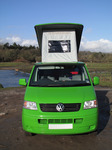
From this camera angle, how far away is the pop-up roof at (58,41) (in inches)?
264

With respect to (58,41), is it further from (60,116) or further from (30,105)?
(60,116)

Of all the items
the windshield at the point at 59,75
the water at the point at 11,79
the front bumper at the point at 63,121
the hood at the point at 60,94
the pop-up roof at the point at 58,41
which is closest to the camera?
the front bumper at the point at 63,121

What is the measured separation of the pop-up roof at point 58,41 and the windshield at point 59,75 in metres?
1.12

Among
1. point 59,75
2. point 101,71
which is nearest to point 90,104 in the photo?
point 59,75

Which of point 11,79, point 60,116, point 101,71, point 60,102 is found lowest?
point 101,71

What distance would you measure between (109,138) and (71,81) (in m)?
1.71

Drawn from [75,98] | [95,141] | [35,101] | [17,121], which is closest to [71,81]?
[75,98]

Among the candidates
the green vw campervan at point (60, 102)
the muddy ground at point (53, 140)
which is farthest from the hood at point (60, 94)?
the muddy ground at point (53, 140)

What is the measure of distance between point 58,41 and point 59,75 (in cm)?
191

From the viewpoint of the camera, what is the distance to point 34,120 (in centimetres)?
393

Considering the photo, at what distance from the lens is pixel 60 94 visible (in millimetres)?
4199

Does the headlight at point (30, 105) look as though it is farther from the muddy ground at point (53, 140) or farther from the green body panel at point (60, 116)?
the muddy ground at point (53, 140)

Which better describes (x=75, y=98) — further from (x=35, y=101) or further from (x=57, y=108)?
(x=35, y=101)

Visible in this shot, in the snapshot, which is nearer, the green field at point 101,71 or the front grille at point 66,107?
the front grille at point 66,107
